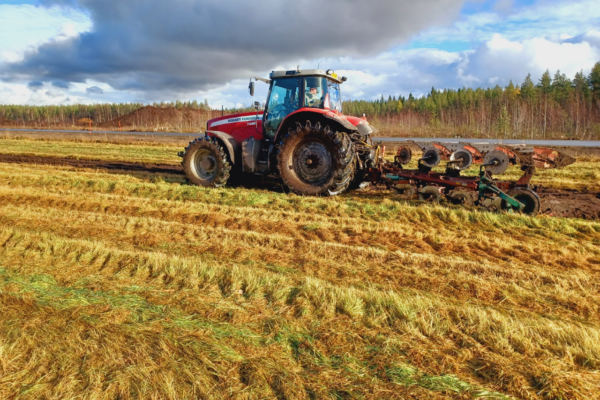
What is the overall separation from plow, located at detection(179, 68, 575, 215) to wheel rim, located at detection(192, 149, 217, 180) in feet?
0.08

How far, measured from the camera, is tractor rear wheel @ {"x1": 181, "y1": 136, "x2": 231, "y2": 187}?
10.3 metres

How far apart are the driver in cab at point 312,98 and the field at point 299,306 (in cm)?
310

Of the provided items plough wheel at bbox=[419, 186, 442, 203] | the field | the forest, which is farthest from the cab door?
the forest

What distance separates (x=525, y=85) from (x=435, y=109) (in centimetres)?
1382

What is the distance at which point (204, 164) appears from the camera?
10.6 metres

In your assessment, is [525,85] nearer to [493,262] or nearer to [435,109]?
[435,109]

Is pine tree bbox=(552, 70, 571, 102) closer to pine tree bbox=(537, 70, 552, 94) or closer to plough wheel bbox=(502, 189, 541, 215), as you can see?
pine tree bbox=(537, 70, 552, 94)

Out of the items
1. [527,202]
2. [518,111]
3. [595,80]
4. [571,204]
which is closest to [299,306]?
[527,202]

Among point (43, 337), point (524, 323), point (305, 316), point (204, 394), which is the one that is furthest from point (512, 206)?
point (43, 337)

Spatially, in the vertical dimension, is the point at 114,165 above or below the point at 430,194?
above

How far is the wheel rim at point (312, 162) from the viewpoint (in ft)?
30.1

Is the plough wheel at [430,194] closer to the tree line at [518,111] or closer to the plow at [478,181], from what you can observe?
the plow at [478,181]

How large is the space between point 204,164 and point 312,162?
9.74ft

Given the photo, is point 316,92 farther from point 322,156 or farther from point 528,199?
point 528,199
